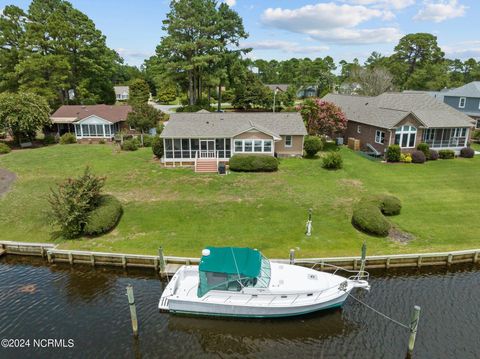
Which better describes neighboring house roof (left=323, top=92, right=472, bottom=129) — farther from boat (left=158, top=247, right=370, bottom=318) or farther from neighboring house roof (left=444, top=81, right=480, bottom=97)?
boat (left=158, top=247, right=370, bottom=318)

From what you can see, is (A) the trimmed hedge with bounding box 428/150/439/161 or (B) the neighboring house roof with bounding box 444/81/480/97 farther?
(B) the neighboring house roof with bounding box 444/81/480/97

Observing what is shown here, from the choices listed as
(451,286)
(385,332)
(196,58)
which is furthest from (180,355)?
(196,58)

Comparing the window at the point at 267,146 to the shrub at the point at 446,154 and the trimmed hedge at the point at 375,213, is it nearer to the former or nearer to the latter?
the trimmed hedge at the point at 375,213

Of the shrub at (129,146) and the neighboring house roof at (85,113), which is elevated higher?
the neighboring house roof at (85,113)

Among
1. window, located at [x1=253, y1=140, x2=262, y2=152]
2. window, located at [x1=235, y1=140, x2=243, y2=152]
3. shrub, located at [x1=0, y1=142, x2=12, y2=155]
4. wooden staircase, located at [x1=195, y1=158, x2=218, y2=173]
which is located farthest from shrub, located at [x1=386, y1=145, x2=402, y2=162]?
shrub, located at [x1=0, y1=142, x2=12, y2=155]

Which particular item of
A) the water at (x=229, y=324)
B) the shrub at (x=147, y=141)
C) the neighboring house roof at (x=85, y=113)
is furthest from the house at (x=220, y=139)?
the water at (x=229, y=324)

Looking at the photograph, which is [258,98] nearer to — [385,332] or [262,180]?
[262,180]

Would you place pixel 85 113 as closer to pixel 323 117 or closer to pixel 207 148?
pixel 207 148
